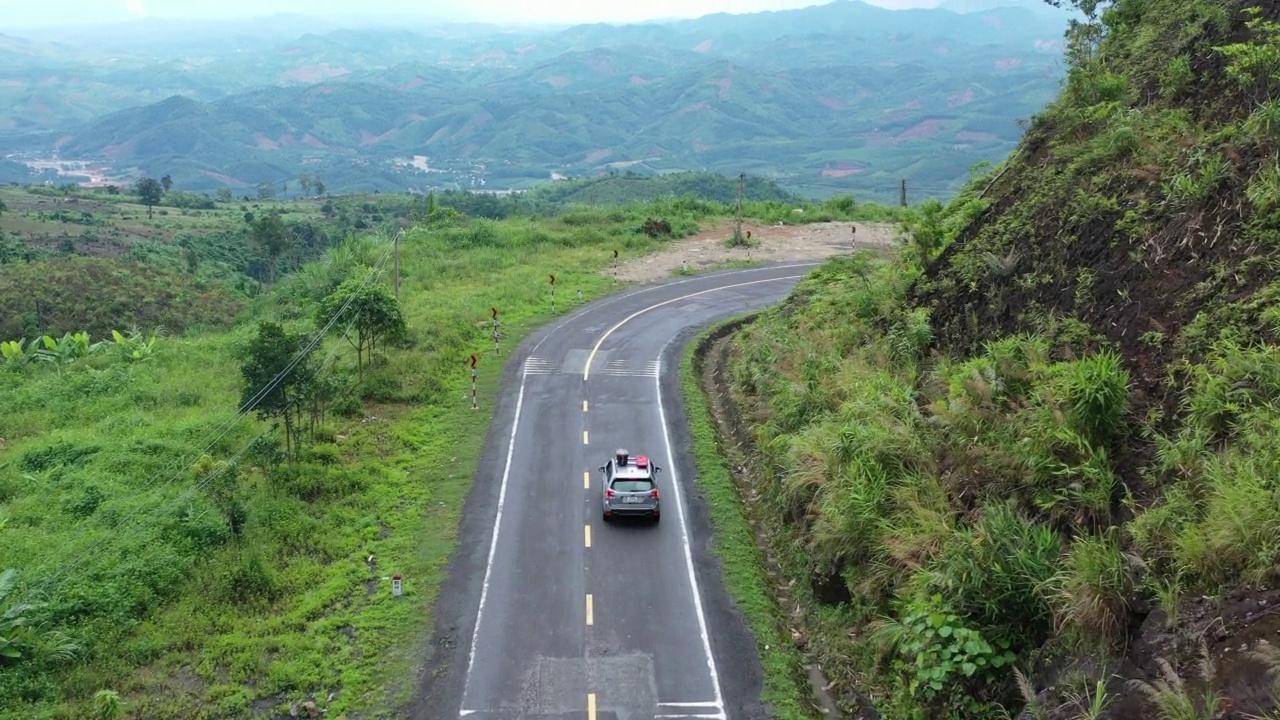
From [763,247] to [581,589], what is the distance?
131ft

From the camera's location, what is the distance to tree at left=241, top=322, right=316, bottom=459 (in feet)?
80.9

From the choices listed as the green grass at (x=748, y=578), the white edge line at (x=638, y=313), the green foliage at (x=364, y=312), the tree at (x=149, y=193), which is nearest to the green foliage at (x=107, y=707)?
the green grass at (x=748, y=578)

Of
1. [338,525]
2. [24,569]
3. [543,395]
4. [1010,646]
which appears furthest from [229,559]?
[1010,646]

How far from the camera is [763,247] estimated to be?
55.6 metres

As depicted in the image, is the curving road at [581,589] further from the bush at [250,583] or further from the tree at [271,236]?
the tree at [271,236]

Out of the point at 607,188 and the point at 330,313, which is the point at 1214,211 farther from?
the point at 607,188

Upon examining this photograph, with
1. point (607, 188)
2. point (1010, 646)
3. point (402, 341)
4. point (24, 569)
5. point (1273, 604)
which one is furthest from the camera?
point (607, 188)

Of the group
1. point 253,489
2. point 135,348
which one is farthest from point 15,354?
point 253,489

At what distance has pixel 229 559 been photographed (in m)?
19.2

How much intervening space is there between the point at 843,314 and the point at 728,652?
15018 millimetres

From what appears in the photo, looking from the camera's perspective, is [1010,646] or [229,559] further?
[229,559]

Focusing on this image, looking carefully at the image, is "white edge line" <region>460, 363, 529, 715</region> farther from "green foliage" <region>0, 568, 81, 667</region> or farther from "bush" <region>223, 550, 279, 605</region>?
"green foliage" <region>0, 568, 81, 667</region>

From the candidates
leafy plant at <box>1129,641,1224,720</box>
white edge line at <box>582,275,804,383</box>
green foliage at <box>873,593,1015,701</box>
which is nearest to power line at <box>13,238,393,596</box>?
white edge line at <box>582,275,804,383</box>

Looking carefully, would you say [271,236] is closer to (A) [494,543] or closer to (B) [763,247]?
(B) [763,247]
